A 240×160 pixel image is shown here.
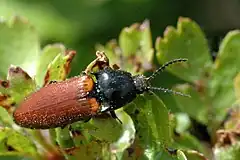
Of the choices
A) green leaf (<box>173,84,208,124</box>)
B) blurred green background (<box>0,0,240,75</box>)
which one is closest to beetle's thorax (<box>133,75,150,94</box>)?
green leaf (<box>173,84,208,124</box>)

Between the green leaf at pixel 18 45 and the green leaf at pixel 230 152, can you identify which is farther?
the green leaf at pixel 18 45

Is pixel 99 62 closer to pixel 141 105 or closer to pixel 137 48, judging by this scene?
pixel 141 105

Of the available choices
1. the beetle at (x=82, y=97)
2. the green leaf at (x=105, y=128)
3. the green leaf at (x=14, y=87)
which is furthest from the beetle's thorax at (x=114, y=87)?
the green leaf at (x=14, y=87)

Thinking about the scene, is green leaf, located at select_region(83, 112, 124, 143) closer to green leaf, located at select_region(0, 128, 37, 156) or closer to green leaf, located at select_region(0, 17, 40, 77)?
green leaf, located at select_region(0, 128, 37, 156)

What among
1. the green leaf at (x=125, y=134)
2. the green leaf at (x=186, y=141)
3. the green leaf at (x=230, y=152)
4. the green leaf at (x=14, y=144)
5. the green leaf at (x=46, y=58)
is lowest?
the green leaf at (x=230, y=152)

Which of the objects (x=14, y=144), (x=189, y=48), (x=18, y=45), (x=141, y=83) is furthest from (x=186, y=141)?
(x=18, y=45)

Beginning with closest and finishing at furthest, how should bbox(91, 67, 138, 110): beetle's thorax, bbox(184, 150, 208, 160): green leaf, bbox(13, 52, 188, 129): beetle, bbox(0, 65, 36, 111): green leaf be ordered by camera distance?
bbox(184, 150, 208, 160): green leaf, bbox(0, 65, 36, 111): green leaf, bbox(13, 52, 188, 129): beetle, bbox(91, 67, 138, 110): beetle's thorax

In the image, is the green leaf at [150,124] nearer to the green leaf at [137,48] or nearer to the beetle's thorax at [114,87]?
the beetle's thorax at [114,87]

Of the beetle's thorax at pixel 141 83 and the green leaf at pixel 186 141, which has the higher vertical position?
the beetle's thorax at pixel 141 83
